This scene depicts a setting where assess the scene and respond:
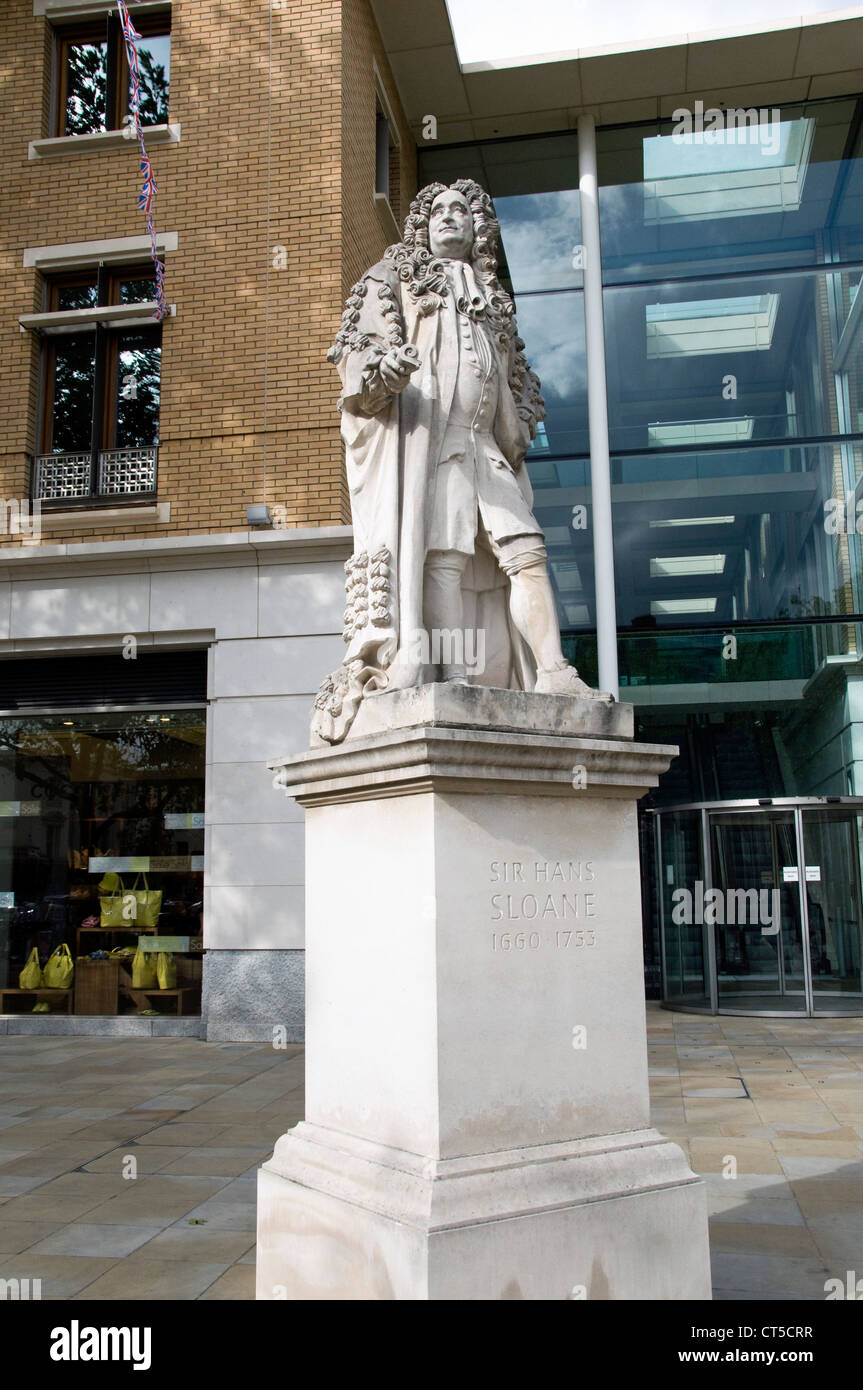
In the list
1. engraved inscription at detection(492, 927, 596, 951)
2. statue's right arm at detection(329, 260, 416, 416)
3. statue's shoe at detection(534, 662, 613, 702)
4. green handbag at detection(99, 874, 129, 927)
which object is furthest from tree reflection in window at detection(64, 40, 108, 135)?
engraved inscription at detection(492, 927, 596, 951)

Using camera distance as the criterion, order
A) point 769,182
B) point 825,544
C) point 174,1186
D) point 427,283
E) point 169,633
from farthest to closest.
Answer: point 769,182 < point 825,544 < point 169,633 < point 174,1186 < point 427,283

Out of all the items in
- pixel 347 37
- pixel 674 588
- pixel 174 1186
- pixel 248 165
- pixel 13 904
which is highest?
pixel 347 37

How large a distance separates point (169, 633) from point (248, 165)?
218 inches

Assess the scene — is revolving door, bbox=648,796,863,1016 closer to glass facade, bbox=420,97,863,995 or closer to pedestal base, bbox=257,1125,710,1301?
glass facade, bbox=420,97,863,995

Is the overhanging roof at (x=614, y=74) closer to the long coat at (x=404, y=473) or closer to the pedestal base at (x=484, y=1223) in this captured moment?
the long coat at (x=404, y=473)

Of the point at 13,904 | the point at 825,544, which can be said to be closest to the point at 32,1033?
the point at 13,904

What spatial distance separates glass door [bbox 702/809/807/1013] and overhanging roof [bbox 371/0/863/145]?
10.5 m

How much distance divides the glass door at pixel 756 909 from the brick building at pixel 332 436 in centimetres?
5

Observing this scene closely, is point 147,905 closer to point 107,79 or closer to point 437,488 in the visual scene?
point 437,488

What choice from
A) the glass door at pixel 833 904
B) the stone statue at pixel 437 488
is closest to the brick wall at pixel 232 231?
the glass door at pixel 833 904

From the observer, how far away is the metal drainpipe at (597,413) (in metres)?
15.9

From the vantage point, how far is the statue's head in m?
4.91

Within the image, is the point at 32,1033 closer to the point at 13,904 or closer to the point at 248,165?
the point at 13,904

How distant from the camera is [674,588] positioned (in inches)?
634
